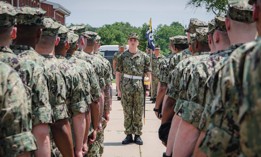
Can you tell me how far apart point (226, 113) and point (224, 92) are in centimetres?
8

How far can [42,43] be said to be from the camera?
3.76 meters

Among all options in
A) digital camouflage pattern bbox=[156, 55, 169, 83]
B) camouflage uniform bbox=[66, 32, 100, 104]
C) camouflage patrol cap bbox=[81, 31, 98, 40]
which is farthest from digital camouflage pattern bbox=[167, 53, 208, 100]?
camouflage patrol cap bbox=[81, 31, 98, 40]

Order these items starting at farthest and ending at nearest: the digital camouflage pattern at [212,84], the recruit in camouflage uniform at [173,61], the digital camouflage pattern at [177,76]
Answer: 1. the recruit in camouflage uniform at [173,61]
2. the digital camouflage pattern at [177,76]
3. the digital camouflage pattern at [212,84]

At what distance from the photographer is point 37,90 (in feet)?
9.57

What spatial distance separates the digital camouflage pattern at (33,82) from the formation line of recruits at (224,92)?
0.97 m

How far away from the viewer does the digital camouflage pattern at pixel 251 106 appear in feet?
4.61

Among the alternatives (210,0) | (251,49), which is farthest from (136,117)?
(210,0)

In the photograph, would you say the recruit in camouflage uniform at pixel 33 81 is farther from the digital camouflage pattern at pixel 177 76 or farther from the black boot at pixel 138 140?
the black boot at pixel 138 140

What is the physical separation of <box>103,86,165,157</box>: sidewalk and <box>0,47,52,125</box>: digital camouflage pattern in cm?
511

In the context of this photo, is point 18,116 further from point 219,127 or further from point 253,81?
point 253,81

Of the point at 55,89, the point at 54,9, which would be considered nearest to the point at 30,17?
the point at 55,89

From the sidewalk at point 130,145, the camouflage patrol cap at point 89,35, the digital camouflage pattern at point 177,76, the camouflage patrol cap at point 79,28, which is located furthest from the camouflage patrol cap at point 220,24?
the sidewalk at point 130,145

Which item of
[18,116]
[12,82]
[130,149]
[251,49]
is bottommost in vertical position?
[130,149]

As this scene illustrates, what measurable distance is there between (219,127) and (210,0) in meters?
18.6
